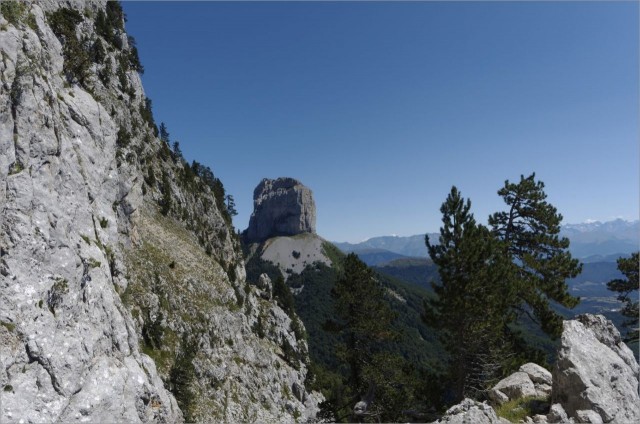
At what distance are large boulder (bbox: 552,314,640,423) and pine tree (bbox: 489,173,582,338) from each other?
21.8 ft

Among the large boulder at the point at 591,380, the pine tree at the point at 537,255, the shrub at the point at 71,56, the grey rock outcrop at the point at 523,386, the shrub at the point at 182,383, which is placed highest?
the shrub at the point at 71,56

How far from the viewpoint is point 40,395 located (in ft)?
58.7

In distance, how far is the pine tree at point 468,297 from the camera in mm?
22891

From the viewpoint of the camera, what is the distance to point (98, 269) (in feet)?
88.8

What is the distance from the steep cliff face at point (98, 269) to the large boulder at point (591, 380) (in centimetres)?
2501

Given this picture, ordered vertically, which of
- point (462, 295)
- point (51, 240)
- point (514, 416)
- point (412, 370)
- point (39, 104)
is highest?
point (39, 104)

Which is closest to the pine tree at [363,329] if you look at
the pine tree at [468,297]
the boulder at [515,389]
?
the pine tree at [468,297]

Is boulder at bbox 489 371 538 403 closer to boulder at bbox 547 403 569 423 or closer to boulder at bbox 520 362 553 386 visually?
boulder at bbox 520 362 553 386

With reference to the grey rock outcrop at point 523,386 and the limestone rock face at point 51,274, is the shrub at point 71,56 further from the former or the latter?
the grey rock outcrop at point 523,386

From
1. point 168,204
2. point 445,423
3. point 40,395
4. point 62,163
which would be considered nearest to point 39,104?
point 62,163

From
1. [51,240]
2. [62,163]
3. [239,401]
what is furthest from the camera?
[239,401]

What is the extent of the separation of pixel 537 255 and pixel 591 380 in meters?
14.9

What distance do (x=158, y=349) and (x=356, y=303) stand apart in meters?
32.0

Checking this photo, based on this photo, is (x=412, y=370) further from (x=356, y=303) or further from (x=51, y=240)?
(x=51, y=240)
